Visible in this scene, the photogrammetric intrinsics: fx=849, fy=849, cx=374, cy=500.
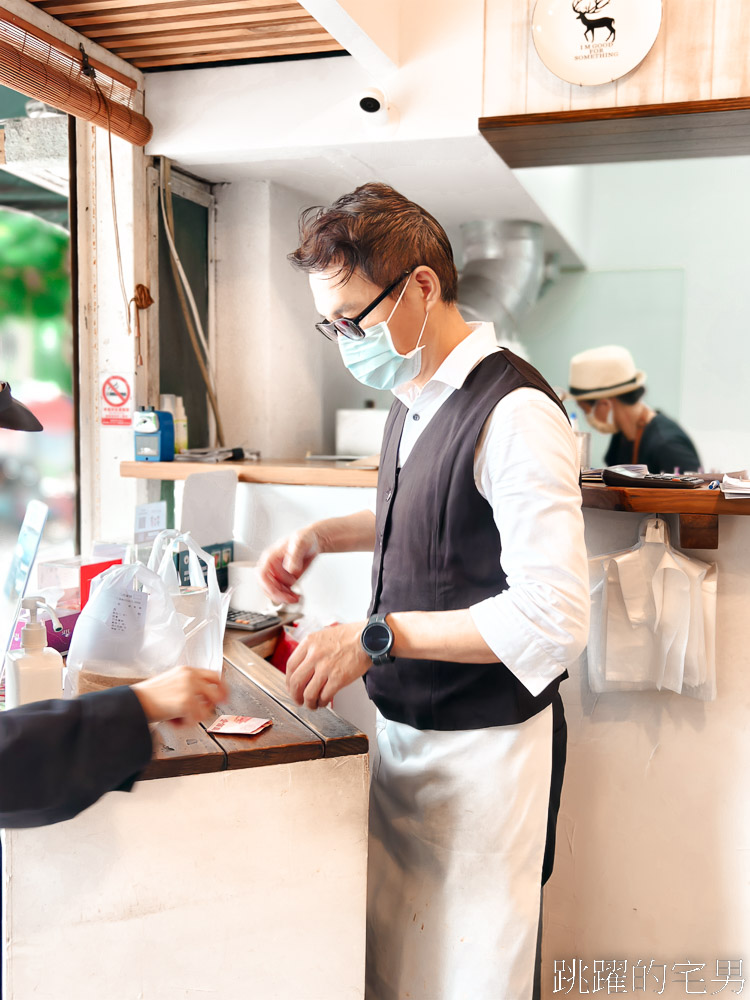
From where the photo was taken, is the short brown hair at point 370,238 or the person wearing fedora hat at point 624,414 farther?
the person wearing fedora hat at point 624,414

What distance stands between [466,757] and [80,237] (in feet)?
7.67

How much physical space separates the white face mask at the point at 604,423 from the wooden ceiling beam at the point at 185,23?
12.0ft

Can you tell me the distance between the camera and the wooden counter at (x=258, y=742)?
131 cm

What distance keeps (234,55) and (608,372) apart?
381cm

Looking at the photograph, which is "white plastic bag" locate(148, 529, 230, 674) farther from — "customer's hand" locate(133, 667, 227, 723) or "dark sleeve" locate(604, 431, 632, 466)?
"dark sleeve" locate(604, 431, 632, 466)

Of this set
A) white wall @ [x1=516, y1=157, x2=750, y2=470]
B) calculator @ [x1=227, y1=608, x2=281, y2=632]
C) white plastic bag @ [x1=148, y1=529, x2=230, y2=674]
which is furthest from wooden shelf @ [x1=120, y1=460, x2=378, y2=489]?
white wall @ [x1=516, y1=157, x2=750, y2=470]

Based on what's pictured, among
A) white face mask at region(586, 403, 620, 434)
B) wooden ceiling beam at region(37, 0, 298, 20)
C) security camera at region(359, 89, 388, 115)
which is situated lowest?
white face mask at region(586, 403, 620, 434)

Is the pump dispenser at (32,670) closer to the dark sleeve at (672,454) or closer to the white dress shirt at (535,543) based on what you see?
the white dress shirt at (535,543)

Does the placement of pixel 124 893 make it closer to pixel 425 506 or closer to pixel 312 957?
pixel 312 957

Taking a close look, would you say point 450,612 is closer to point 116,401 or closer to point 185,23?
point 116,401

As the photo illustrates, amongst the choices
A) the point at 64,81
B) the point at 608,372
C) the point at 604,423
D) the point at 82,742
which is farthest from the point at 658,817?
the point at 608,372

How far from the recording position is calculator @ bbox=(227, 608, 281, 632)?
259cm

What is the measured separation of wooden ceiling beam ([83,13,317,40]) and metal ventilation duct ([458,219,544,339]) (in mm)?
2136

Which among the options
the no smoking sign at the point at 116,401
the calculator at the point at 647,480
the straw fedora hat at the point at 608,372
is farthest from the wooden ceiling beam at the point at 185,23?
the straw fedora hat at the point at 608,372
